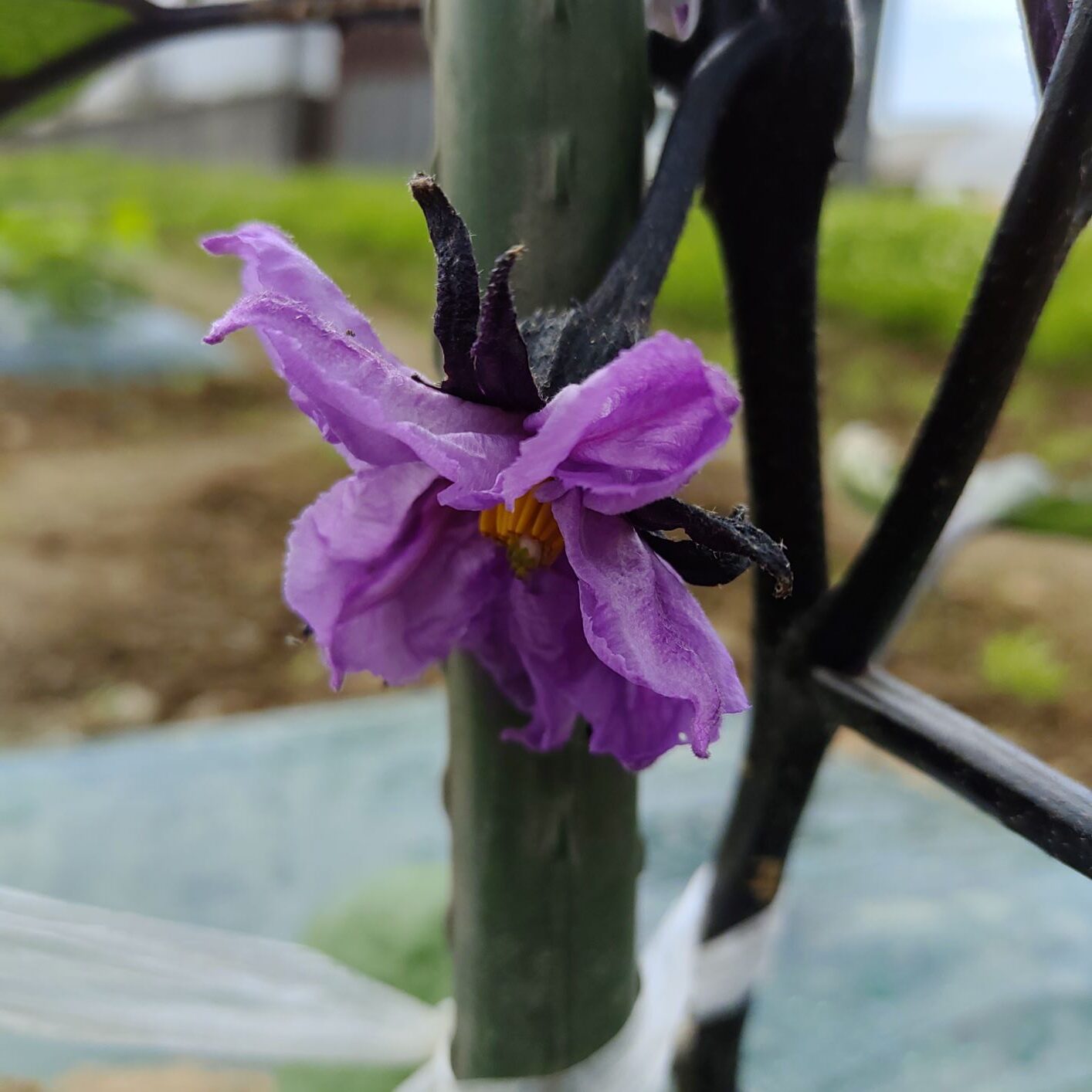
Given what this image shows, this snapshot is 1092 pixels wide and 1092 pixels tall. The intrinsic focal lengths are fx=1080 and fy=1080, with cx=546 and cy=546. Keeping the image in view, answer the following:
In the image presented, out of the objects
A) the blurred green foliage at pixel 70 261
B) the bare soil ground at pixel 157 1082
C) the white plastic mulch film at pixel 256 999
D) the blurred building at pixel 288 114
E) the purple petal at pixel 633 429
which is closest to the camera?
the purple petal at pixel 633 429

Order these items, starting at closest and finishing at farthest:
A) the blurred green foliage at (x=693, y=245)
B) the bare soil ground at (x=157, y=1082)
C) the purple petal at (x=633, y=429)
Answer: the purple petal at (x=633, y=429), the bare soil ground at (x=157, y=1082), the blurred green foliage at (x=693, y=245)

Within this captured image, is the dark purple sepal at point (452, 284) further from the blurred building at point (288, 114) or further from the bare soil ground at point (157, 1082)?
the blurred building at point (288, 114)

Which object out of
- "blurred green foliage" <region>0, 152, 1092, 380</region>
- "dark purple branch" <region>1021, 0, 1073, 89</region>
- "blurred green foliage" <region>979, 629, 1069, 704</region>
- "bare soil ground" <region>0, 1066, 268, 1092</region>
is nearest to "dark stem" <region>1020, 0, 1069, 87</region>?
"dark purple branch" <region>1021, 0, 1073, 89</region>

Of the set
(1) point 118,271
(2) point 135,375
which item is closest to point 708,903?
(2) point 135,375

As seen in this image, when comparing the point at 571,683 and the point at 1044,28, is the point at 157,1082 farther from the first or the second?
the point at 1044,28

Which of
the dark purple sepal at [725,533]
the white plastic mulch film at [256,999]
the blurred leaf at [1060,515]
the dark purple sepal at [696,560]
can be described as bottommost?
the white plastic mulch film at [256,999]

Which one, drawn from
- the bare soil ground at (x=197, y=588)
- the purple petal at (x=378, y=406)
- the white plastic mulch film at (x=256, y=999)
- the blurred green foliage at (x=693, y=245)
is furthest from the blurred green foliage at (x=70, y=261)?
the purple petal at (x=378, y=406)

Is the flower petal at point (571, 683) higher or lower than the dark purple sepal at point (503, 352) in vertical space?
lower
